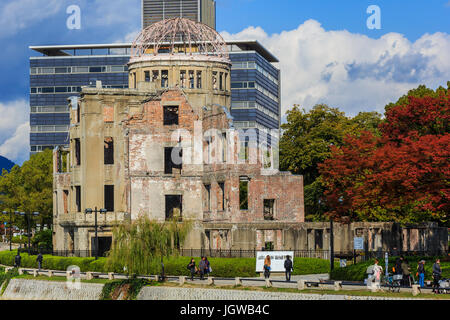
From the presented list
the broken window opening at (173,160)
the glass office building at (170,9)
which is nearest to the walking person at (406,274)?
the broken window opening at (173,160)

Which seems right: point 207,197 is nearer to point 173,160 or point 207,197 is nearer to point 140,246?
point 173,160

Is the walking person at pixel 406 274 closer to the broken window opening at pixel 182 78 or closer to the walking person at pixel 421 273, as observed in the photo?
the walking person at pixel 421 273

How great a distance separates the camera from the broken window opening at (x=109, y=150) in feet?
268

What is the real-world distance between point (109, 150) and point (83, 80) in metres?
95.6

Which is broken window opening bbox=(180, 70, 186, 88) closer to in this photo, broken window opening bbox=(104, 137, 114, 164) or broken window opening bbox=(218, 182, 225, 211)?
broken window opening bbox=(104, 137, 114, 164)

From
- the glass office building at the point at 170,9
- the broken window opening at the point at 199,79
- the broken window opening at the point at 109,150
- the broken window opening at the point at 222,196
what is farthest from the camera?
the glass office building at the point at 170,9

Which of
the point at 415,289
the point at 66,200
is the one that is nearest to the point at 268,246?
the point at 66,200

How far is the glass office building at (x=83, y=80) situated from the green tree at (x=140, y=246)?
11453 centimetres

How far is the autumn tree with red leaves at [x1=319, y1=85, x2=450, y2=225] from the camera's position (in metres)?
52.5

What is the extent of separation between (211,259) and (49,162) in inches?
1855

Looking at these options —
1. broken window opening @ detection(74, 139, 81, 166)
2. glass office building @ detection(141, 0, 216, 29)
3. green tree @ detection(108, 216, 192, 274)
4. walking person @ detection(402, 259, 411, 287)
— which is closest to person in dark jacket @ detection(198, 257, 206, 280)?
green tree @ detection(108, 216, 192, 274)

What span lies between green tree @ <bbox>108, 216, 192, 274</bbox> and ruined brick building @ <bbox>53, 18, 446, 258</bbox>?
1457cm

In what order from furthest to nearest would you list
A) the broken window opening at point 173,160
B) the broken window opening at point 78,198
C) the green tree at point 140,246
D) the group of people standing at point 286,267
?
1. the broken window opening at point 78,198
2. the broken window opening at point 173,160
3. the green tree at point 140,246
4. the group of people standing at point 286,267

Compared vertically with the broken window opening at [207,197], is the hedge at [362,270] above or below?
below
